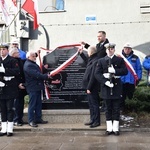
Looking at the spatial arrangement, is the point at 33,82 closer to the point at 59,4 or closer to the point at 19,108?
the point at 19,108

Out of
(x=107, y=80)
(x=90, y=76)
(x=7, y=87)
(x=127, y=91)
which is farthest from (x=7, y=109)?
(x=127, y=91)

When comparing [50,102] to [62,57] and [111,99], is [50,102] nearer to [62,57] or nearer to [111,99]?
[62,57]

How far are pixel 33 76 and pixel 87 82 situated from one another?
1.27m

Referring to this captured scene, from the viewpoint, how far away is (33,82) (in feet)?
27.6

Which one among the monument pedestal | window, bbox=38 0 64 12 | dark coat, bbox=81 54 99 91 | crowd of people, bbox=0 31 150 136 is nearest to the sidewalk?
crowd of people, bbox=0 31 150 136

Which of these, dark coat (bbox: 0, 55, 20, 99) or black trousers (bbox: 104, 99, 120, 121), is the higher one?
dark coat (bbox: 0, 55, 20, 99)

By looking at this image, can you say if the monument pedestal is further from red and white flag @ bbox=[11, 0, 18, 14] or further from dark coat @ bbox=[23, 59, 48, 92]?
red and white flag @ bbox=[11, 0, 18, 14]

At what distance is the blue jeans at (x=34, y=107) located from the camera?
8.43 metres

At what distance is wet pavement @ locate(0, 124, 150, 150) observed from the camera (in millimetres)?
7062

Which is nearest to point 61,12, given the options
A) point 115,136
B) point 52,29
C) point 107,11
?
point 52,29

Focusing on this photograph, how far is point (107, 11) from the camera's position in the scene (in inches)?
525

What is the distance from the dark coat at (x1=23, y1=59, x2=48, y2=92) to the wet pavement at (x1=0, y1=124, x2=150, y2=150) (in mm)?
970

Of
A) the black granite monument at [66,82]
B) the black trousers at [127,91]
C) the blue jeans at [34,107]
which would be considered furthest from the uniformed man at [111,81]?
the blue jeans at [34,107]

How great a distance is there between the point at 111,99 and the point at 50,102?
183 cm
